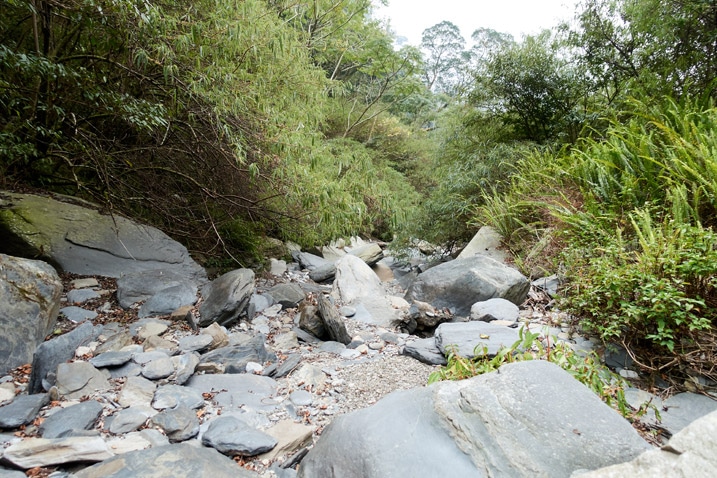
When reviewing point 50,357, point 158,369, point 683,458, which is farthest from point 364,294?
point 683,458

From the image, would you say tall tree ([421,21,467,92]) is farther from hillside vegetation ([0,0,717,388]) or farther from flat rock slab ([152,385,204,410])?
flat rock slab ([152,385,204,410])

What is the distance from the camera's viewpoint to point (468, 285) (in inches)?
130

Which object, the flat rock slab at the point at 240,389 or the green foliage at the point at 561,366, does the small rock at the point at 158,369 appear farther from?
the green foliage at the point at 561,366

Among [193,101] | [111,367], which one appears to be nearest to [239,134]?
[193,101]

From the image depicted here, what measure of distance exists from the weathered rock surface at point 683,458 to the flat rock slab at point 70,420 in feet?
6.17

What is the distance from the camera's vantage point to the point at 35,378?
1.89 m

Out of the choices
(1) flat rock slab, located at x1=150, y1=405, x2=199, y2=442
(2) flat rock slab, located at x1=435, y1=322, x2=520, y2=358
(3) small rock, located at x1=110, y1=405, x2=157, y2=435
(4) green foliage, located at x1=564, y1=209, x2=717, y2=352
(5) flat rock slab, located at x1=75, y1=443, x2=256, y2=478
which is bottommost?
(3) small rock, located at x1=110, y1=405, x2=157, y2=435

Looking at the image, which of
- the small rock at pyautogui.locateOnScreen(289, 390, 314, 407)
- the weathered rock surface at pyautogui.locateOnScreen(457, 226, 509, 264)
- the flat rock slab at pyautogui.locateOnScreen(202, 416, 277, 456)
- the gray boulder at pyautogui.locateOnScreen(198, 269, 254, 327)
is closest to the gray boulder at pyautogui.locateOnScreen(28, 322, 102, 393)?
the gray boulder at pyautogui.locateOnScreen(198, 269, 254, 327)

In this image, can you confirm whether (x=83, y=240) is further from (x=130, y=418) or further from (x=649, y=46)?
(x=649, y=46)

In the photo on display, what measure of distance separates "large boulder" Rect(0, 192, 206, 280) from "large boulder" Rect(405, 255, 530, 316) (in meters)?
2.09

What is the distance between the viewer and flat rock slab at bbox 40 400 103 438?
1559 millimetres

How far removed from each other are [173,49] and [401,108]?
31.5ft

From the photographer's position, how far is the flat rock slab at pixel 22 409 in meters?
1.58

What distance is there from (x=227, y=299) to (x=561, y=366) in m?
2.24
